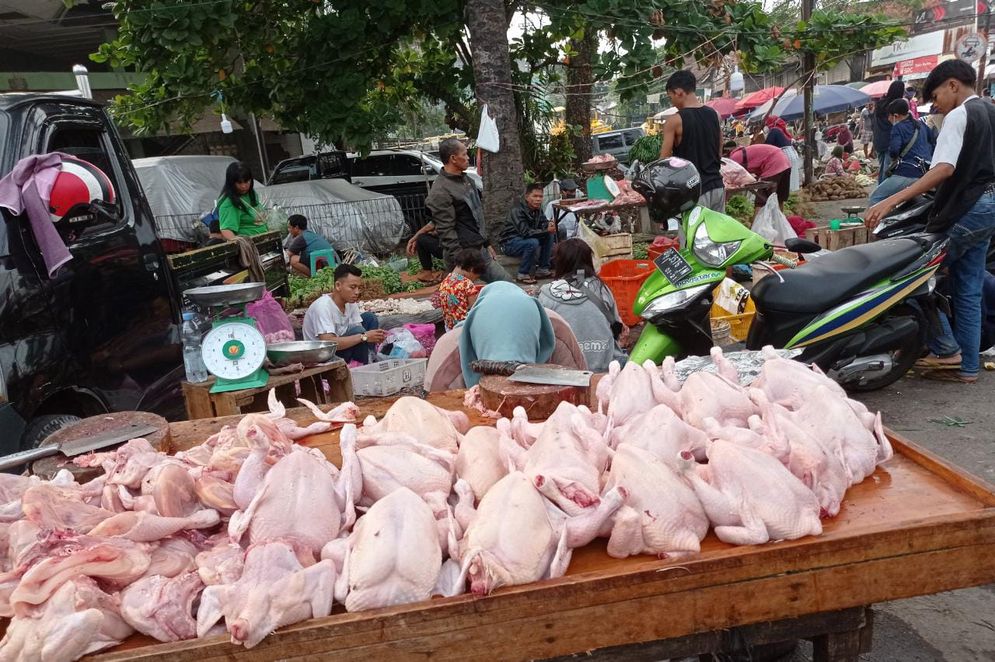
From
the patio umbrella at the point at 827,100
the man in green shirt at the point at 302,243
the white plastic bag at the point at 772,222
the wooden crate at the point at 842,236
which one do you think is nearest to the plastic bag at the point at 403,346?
the man in green shirt at the point at 302,243

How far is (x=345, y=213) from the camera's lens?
11.6 metres

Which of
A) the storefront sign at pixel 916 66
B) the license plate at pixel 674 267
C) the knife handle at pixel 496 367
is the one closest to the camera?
the knife handle at pixel 496 367

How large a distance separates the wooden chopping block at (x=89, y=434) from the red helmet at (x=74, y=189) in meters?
1.40

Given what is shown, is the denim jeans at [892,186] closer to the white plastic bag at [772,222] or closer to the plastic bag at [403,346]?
the white plastic bag at [772,222]

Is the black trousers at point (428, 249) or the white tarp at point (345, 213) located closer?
the black trousers at point (428, 249)

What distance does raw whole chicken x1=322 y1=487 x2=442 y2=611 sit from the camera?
5.27 feet

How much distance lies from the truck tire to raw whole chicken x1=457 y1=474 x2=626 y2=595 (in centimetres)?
233

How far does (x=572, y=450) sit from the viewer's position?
194 cm

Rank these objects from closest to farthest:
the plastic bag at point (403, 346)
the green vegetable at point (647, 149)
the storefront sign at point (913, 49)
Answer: the plastic bag at point (403, 346) < the green vegetable at point (647, 149) < the storefront sign at point (913, 49)

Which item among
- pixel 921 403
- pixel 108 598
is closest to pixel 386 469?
pixel 108 598

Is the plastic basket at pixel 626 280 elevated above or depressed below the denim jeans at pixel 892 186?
below

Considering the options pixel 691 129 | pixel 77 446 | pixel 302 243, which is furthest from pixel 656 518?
pixel 302 243

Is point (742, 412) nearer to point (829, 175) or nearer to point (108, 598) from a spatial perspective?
point (108, 598)

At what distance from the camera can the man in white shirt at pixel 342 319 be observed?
5680mm
